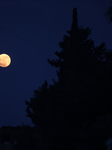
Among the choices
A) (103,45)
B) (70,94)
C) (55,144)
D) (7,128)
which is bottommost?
(55,144)

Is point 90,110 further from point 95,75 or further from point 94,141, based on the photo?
point 94,141

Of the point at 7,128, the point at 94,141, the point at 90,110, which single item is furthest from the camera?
the point at 7,128

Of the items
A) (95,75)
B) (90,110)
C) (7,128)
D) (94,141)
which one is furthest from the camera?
(7,128)

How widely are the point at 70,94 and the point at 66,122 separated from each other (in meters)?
1.57

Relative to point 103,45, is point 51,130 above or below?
below

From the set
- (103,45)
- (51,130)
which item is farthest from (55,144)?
(103,45)

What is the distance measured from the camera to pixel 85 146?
31.8 feet

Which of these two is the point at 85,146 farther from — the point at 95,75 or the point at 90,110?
the point at 95,75

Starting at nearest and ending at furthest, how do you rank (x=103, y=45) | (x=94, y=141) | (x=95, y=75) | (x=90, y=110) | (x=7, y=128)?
1. (x=94, y=141)
2. (x=90, y=110)
3. (x=95, y=75)
4. (x=103, y=45)
5. (x=7, y=128)

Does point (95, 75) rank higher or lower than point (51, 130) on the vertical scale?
higher

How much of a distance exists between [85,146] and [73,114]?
146 inches

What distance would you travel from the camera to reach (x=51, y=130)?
1372 centimetres

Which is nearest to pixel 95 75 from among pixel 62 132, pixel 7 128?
pixel 62 132

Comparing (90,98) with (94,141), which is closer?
(94,141)
